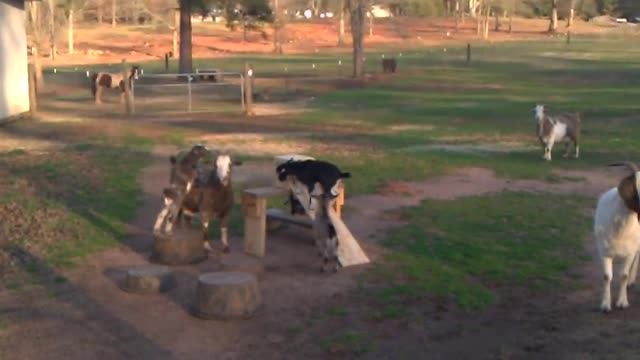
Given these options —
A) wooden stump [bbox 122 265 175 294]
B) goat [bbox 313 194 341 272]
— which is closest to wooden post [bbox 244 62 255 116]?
goat [bbox 313 194 341 272]

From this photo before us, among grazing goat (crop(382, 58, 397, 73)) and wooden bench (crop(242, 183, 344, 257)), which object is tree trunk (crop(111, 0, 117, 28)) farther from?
wooden bench (crop(242, 183, 344, 257))

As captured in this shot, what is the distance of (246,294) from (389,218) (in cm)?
520

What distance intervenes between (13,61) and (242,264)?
1926cm

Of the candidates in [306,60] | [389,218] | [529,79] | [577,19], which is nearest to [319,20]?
[577,19]

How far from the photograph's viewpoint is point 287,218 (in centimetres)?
1227

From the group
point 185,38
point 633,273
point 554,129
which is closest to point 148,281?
point 633,273

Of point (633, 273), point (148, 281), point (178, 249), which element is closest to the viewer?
point (148, 281)

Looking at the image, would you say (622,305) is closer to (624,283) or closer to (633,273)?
(624,283)

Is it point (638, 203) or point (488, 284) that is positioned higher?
point (638, 203)

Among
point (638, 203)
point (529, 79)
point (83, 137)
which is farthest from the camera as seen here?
point (529, 79)

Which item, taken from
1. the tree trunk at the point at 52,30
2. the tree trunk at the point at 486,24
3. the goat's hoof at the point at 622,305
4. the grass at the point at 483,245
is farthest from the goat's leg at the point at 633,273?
the tree trunk at the point at 486,24

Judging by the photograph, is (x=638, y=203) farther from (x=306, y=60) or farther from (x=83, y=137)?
(x=306, y=60)

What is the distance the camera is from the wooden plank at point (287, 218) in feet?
39.1

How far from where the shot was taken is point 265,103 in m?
34.4
